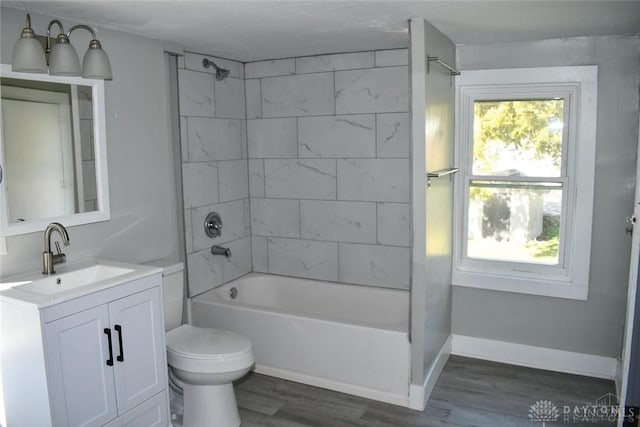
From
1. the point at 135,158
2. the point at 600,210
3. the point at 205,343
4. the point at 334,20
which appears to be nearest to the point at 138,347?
the point at 205,343

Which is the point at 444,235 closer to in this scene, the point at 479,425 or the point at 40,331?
the point at 479,425

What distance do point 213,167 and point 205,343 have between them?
1.46 metres

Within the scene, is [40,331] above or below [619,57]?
below

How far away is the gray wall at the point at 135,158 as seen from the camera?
296cm

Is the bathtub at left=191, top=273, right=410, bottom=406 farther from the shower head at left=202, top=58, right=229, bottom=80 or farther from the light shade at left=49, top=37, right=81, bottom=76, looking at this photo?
the light shade at left=49, top=37, right=81, bottom=76

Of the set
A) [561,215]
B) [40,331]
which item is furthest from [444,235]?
[40,331]

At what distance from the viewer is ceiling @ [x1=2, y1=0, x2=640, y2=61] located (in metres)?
2.50

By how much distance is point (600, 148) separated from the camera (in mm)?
3383

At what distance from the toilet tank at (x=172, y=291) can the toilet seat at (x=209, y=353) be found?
0.15 metres

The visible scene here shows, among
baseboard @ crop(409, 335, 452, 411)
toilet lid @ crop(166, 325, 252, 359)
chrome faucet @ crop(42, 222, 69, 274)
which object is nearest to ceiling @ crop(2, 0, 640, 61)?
chrome faucet @ crop(42, 222, 69, 274)

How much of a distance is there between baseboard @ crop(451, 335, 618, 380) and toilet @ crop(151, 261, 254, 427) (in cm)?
176

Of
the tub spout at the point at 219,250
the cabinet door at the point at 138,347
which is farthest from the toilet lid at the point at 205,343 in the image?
the tub spout at the point at 219,250

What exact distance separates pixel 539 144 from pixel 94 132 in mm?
2807

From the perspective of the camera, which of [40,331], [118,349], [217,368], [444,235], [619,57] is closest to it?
[40,331]
